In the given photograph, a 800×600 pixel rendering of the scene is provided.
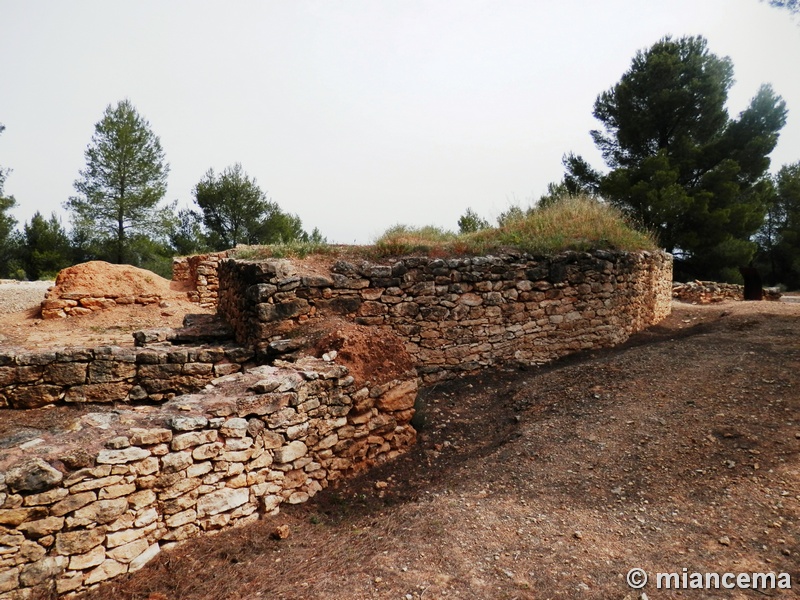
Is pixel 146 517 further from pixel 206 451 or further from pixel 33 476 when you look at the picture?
pixel 33 476

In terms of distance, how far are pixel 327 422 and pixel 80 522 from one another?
6.57ft

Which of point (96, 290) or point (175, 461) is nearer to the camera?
point (175, 461)

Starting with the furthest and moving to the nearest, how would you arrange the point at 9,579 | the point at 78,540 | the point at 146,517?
1. the point at 146,517
2. the point at 78,540
3. the point at 9,579

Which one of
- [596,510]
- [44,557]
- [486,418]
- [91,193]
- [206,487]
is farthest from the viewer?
[91,193]

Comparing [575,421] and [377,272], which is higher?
[377,272]

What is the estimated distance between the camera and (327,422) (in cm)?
441

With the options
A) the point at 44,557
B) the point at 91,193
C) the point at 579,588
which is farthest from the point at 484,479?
the point at 91,193

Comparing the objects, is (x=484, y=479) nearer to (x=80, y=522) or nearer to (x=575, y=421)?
(x=575, y=421)

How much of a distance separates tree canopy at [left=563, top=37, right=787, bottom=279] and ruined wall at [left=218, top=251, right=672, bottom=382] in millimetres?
11900

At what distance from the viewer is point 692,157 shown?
19.2 meters

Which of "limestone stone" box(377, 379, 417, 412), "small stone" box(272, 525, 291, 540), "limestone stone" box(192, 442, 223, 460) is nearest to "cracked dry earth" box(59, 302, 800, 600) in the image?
"small stone" box(272, 525, 291, 540)

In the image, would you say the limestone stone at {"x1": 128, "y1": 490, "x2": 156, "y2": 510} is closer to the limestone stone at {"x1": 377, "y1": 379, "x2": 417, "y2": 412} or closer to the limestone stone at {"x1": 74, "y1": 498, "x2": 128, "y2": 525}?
the limestone stone at {"x1": 74, "y1": 498, "x2": 128, "y2": 525}

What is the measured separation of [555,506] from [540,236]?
17.0ft

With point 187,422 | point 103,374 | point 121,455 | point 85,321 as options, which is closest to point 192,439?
point 187,422
